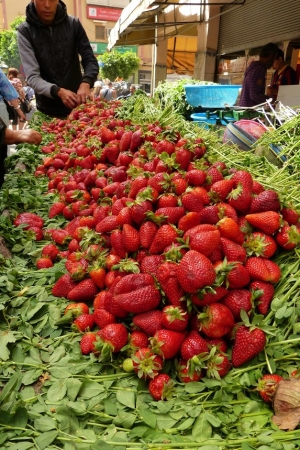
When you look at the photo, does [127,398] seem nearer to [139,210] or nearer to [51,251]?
[139,210]

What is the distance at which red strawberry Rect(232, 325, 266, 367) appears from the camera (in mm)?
1100

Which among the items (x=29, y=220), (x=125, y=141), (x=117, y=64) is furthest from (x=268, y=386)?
(x=117, y=64)

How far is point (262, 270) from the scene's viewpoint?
4.00 feet

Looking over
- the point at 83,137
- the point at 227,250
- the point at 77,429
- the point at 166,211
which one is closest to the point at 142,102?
the point at 83,137

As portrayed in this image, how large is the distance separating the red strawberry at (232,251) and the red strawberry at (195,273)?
0.11 m

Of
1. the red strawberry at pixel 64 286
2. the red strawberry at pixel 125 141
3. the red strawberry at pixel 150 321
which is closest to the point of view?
the red strawberry at pixel 150 321

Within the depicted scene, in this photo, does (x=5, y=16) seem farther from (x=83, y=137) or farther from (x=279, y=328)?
(x=279, y=328)

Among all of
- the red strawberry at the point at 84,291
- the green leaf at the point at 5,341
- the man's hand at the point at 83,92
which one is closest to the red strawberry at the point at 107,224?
the red strawberry at the point at 84,291

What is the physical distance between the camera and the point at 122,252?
4.75ft

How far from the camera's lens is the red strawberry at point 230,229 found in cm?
128

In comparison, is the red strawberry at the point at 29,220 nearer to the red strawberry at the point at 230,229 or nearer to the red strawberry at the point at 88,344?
the red strawberry at the point at 88,344

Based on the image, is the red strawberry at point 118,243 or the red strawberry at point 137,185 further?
the red strawberry at point 137,185

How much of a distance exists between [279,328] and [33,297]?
1.00 m

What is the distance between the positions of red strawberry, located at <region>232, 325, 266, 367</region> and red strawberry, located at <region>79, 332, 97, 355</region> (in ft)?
1.57
